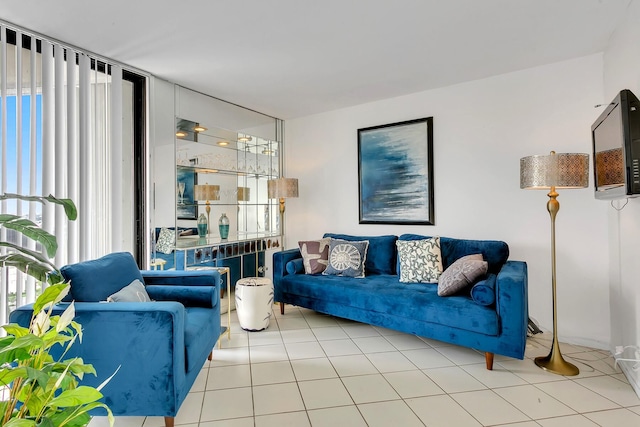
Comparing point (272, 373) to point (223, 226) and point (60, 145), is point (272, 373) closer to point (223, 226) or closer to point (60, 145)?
point (223, 226)

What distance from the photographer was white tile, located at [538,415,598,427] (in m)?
1.87

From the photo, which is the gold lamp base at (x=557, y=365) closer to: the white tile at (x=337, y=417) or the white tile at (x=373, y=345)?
the white tile at (x=373, y=345)

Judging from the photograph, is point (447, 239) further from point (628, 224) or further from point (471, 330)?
point (628, 224)

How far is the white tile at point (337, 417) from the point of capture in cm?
191

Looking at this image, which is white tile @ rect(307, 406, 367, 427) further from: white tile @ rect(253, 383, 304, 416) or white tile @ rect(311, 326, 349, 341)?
white tile @ rect(311, 326, 349, 341)

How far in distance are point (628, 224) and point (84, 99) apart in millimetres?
4074

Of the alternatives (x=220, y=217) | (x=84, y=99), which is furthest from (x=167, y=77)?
(x=220, y=217)

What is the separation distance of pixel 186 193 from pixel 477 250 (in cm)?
287

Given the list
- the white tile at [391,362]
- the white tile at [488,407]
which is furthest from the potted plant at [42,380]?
the white tile at [391,362]

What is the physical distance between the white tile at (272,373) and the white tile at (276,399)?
2.5 inches

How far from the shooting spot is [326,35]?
2535mm

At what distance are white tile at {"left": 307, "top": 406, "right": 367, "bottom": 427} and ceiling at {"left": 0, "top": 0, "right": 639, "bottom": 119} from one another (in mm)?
2429

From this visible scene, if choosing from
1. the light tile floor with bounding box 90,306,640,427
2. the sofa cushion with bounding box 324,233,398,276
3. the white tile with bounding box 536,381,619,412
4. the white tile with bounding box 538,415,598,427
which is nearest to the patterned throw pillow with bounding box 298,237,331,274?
the sofa cushion with bounding box 324,233,398,276

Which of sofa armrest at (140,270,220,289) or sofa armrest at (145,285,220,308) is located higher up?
sofa armrest at (140,270,220,289)
